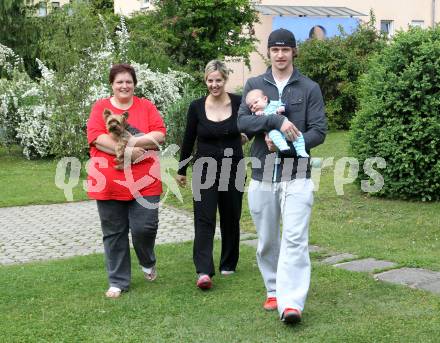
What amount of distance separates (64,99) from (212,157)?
10.5 meters

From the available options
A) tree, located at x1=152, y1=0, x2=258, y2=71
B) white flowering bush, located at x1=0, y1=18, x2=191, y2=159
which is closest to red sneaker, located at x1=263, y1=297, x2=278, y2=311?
white flowering bush, located at x1=0, y1=18, x2=191, y2=159

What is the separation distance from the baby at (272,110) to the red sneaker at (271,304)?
1.30 m

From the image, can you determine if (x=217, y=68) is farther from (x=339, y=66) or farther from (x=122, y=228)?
(x=339, y=66)

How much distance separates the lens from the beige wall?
3084 cm

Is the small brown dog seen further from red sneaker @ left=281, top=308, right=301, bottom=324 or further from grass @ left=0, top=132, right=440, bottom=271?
grass @ left=0, top=132, right=440, bottom=271

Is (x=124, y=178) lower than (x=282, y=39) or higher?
lower

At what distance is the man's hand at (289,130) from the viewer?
16.4ft

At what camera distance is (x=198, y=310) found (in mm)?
5695

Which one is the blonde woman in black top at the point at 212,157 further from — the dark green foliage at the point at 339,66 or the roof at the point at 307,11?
the roof at the point at 307,11

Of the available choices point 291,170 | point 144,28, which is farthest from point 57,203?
point 144,28

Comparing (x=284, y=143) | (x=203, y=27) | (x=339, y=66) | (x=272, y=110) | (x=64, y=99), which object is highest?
(x=203, y=27)

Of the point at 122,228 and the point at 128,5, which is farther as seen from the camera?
the point at 128,5

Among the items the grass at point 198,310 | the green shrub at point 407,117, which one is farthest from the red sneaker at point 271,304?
the green shrub at point 407,117

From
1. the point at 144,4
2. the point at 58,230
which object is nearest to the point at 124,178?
the point at 58,230
